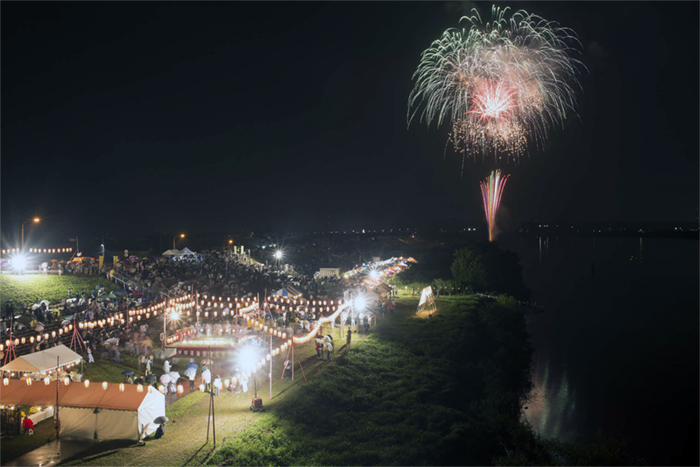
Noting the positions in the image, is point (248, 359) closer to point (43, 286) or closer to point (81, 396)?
point (81, 396)

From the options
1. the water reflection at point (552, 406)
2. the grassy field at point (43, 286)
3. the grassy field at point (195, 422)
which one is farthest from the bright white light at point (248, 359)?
the grassy field at point (43, 286)

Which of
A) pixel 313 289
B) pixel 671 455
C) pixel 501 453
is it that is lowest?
pixel 671 455

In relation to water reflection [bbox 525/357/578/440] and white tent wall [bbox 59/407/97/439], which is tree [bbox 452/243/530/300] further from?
white tent wall [bbox 59/407/97/439]

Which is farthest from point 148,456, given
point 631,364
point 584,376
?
point 631,364

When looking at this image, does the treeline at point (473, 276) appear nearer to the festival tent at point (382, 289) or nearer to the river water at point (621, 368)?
the river water at point (621, 368)

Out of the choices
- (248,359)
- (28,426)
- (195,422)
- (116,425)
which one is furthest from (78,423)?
(248,359)

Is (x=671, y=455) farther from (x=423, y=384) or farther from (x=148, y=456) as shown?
(x=148, y=456)

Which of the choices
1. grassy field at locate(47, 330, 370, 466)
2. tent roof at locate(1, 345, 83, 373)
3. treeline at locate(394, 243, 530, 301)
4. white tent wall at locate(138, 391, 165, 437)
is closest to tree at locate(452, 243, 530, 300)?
treeline at locate(394, 243, 530, 301)
